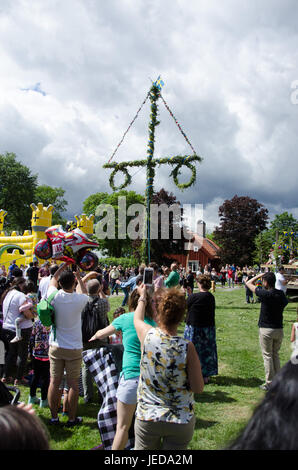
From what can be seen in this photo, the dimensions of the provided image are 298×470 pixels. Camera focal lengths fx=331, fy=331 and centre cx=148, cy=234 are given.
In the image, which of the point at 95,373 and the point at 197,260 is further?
the point at 197,260

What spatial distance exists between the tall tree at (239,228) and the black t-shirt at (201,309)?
37910mm

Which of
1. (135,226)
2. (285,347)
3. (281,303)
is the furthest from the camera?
(135,226)

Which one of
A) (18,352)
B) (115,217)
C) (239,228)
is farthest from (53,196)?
(18,352)

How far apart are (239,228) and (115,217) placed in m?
19.3

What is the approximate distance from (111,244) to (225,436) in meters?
48.8

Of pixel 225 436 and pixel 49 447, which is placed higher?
pixel 49 447

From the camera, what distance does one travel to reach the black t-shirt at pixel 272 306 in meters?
5.30

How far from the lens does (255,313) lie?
13.4m

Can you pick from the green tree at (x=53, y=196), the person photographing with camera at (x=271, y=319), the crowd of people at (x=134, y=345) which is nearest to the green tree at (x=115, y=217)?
the green tree at (x=53, y=196)

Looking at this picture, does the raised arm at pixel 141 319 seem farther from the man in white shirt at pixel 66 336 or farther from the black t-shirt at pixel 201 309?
the black t-shirt at pixel 201 309

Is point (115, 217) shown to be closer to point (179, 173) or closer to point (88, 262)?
point (179, 173)

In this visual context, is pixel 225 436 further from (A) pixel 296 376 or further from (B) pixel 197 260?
(B) pixel 197 260

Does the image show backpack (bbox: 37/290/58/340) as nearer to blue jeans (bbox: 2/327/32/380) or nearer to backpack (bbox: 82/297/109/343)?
backpack (bbox: 82/297/109/343)

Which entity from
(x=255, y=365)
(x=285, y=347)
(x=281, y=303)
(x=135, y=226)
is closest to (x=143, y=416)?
(x=281, y=303)
